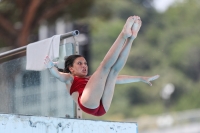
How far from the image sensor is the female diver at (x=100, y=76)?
20.1ft

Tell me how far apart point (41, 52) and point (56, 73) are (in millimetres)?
686

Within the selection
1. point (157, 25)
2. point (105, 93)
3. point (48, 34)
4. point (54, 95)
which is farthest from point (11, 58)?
point (157, 25)

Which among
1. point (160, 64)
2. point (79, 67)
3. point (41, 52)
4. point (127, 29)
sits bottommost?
point (79, 67)

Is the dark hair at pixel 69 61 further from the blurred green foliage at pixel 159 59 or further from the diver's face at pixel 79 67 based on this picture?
the blurred green foliage at pixel 159 59

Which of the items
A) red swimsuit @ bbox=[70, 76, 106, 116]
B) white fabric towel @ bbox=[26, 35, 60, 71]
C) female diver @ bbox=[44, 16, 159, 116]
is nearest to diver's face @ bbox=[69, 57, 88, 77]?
female diver @ bbox=[44, 16, 159, 116]

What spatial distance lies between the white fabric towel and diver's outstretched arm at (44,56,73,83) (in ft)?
0.83

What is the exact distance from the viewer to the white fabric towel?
21.7ft

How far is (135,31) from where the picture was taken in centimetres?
613

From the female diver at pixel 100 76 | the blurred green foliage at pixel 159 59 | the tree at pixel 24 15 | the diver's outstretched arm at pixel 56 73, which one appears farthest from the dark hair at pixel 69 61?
the blurred green foliage at pixel 159 59

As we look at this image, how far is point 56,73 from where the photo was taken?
20.4 ft

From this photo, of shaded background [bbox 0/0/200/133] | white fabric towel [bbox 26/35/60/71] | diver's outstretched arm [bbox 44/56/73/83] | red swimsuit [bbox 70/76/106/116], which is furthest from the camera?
shaded background [bbox 0/0/200/133]

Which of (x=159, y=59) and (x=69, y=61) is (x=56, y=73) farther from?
(x=159, y=59)

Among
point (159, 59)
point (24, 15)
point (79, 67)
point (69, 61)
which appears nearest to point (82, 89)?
point (79, 67)

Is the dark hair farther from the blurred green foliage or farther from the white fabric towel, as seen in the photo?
the blurred green foliage
